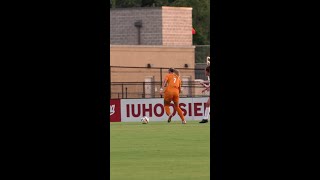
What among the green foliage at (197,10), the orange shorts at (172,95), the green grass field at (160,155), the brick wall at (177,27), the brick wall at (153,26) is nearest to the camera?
the green grass field at (160,155)

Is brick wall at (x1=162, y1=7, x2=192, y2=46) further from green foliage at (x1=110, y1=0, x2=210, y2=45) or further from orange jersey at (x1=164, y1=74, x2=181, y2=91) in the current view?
orange jersey at (x1=164, y1=74, x2=181, y2=91)

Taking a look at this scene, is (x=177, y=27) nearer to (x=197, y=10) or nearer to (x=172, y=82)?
(x=197, y=10)

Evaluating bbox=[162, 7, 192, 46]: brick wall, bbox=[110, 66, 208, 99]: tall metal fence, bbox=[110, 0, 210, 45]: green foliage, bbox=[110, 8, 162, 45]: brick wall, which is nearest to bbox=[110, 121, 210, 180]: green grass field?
bbox=[110, 66, 208, 99]: tall metal fence

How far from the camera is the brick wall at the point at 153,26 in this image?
83.1m

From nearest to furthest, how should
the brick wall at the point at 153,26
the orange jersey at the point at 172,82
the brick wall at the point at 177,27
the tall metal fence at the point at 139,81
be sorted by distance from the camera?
the orange jersey at the point at 172,82 < the tall metal fence at the point at 139,81 < the brick wall at the point at 153,26 < the brick wall at the point at 177,27

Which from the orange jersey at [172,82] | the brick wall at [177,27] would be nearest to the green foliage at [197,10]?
the brick wall at [177,27]

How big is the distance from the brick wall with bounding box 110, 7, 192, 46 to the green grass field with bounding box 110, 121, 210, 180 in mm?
54028

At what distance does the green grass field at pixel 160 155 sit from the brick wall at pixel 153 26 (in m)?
54.0

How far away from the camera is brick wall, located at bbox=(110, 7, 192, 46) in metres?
83.1

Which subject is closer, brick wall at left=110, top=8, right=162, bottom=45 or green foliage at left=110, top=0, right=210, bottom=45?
brick wall at left=110, top=8, right=162, bottom=45

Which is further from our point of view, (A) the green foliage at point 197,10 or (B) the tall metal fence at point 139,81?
(A) the green foliage at point 197,10

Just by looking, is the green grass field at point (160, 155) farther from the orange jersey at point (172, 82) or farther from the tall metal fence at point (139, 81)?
the tall metal fence at point (139, 81)

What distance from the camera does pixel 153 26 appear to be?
83.2 meters
